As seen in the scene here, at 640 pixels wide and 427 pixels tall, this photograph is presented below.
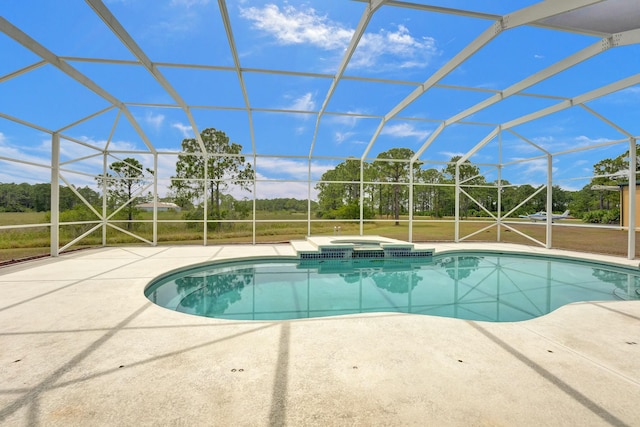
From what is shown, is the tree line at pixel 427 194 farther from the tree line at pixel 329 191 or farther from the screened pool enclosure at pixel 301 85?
the screened pool enclosure at pixel 301 85

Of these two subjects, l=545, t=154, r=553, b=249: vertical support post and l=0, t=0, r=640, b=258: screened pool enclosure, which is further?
l=545, t=154, r=553, b=249: vertical support post

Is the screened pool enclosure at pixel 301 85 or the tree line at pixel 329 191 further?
the tree line at pixel 329 191

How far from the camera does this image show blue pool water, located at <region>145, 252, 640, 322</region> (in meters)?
4.36

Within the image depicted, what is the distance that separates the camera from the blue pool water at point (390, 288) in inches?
171

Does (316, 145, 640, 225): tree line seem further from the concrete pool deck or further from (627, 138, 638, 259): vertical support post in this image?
the concrete pool deck

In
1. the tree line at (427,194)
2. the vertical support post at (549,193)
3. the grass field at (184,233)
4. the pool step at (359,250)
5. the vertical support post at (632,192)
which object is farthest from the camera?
the tree line at (427,194)

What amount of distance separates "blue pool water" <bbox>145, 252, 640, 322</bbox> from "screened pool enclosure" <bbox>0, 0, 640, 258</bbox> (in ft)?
9.58

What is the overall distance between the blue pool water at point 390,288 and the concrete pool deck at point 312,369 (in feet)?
3.26

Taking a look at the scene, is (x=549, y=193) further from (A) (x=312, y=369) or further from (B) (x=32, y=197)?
(B) (x=32, y=197)

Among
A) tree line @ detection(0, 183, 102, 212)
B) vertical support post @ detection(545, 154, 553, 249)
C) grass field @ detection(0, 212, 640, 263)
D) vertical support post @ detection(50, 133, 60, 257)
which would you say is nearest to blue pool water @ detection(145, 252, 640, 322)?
vertical support post @ detection(545, 154, 553, 249)

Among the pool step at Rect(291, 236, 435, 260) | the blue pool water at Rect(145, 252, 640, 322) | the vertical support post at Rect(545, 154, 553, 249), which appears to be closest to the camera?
the blue pool water at Rect(145, 252, 640, 322)

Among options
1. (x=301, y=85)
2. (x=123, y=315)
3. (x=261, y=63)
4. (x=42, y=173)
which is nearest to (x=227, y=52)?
(x=261, y=63)

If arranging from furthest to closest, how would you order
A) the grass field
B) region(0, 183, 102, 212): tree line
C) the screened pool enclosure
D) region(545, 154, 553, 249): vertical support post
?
the grass field < region(545, 154, 553, 249): vertical support post < region(0, 183, 102, 212): tree line < the screened pool enclosure

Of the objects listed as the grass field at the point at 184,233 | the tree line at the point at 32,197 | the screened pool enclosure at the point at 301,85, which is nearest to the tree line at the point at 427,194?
the grass field at the point at 184,233
